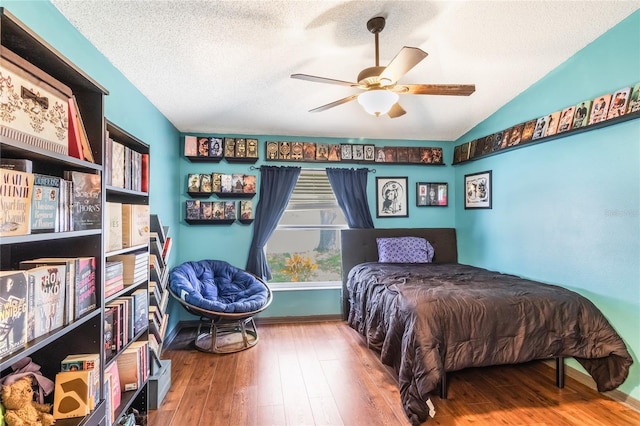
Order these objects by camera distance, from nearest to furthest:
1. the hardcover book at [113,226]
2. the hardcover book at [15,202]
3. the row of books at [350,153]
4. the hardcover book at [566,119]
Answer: the hardcover book at [15,202] → the hardcover book at [113,226] → the hardcover book at [566,119] → the row of books at [350,153]

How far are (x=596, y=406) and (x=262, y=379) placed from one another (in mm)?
2379

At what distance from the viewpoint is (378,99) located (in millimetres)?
2150

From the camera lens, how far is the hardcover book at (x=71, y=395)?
1.26 m

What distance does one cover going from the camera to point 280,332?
3.66 meters

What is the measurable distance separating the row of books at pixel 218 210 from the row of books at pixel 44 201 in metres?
2.44

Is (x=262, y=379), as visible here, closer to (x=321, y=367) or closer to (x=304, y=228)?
(x=321, y=367)

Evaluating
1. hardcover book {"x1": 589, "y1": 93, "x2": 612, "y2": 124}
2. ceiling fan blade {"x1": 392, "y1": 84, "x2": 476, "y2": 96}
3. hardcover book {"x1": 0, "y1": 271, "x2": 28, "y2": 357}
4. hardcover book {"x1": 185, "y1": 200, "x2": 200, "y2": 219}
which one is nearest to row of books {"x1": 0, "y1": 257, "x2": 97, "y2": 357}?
hardcover book {"x1": 0, "y1": 271, "x2": 28, "y2": 357}

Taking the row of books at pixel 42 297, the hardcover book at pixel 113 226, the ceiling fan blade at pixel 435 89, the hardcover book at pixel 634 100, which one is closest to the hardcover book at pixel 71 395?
the row of books at pixel 42 297

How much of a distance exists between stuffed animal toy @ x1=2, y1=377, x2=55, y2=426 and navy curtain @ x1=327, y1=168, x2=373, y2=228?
10.9ft

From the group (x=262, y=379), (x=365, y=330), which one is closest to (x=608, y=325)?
(x=365, y=330)

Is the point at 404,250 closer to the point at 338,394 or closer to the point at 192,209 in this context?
the point at 338,394

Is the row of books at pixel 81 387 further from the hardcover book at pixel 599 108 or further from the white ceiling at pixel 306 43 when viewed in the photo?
the hardcover book at pixel 599 108

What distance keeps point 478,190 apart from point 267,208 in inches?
101

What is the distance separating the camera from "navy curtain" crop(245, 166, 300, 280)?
3.96 meters
